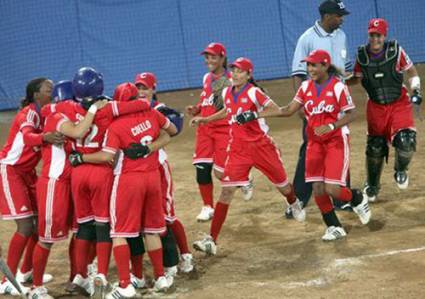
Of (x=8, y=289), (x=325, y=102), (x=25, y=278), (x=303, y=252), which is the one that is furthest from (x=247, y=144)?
(x=8, y=289)

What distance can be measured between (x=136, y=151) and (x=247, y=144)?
1.88m

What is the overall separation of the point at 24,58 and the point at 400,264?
Result: 508 inches

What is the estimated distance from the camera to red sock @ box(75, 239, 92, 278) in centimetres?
680

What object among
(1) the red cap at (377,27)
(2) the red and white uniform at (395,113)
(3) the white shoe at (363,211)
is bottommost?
(3) the white shoe at (363,211)

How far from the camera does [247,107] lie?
8.00 metres

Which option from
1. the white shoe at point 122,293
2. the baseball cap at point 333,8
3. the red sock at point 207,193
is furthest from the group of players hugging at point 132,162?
the red sock at point 207,193

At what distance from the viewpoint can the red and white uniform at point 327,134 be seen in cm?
786

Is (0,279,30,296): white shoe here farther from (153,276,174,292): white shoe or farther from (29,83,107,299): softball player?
(153,276,174,292): white shoe

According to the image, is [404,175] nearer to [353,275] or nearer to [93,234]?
[353,275]

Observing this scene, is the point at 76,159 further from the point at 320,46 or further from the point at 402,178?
the point at 402,178

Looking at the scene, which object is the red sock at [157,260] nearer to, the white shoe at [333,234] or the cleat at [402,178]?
the white shoe at [333,234]

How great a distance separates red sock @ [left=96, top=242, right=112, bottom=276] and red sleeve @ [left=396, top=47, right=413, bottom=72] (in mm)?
4307

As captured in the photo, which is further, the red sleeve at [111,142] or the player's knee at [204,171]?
the player's knee at [204,171]

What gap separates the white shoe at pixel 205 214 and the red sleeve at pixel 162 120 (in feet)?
8.92
